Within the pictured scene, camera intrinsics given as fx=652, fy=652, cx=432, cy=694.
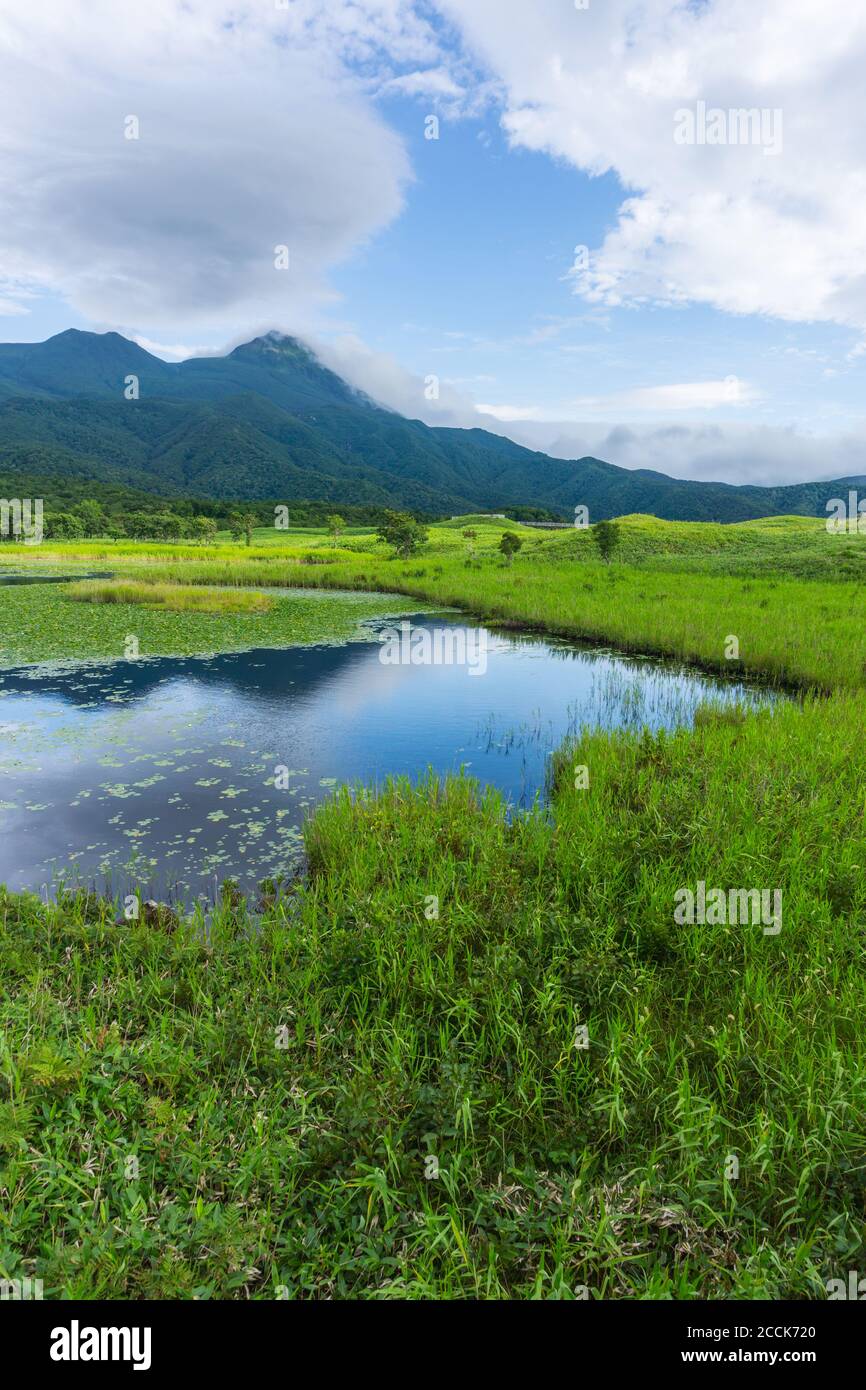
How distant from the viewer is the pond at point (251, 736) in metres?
9.54

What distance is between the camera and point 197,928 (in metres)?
6.82

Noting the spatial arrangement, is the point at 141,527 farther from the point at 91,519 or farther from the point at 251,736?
the point at 251,736

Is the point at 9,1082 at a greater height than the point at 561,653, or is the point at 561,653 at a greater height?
the point at 561,653

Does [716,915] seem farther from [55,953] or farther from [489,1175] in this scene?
[55,953]

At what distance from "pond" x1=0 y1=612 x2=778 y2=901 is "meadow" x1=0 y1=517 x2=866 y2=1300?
1.60 meters

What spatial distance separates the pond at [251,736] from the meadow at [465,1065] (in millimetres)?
1597

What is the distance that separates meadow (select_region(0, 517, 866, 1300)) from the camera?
350 centimetres

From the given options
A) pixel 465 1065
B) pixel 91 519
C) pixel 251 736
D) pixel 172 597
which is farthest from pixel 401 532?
pixel 91 519

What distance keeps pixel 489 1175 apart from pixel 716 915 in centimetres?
357

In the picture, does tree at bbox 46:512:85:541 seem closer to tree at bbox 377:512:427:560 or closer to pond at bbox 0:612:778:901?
tree at bbox 377:512:427:560

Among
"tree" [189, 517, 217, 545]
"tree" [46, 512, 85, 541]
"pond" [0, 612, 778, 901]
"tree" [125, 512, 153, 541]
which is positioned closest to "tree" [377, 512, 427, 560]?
"pond" [0, 612, 778, 901]
